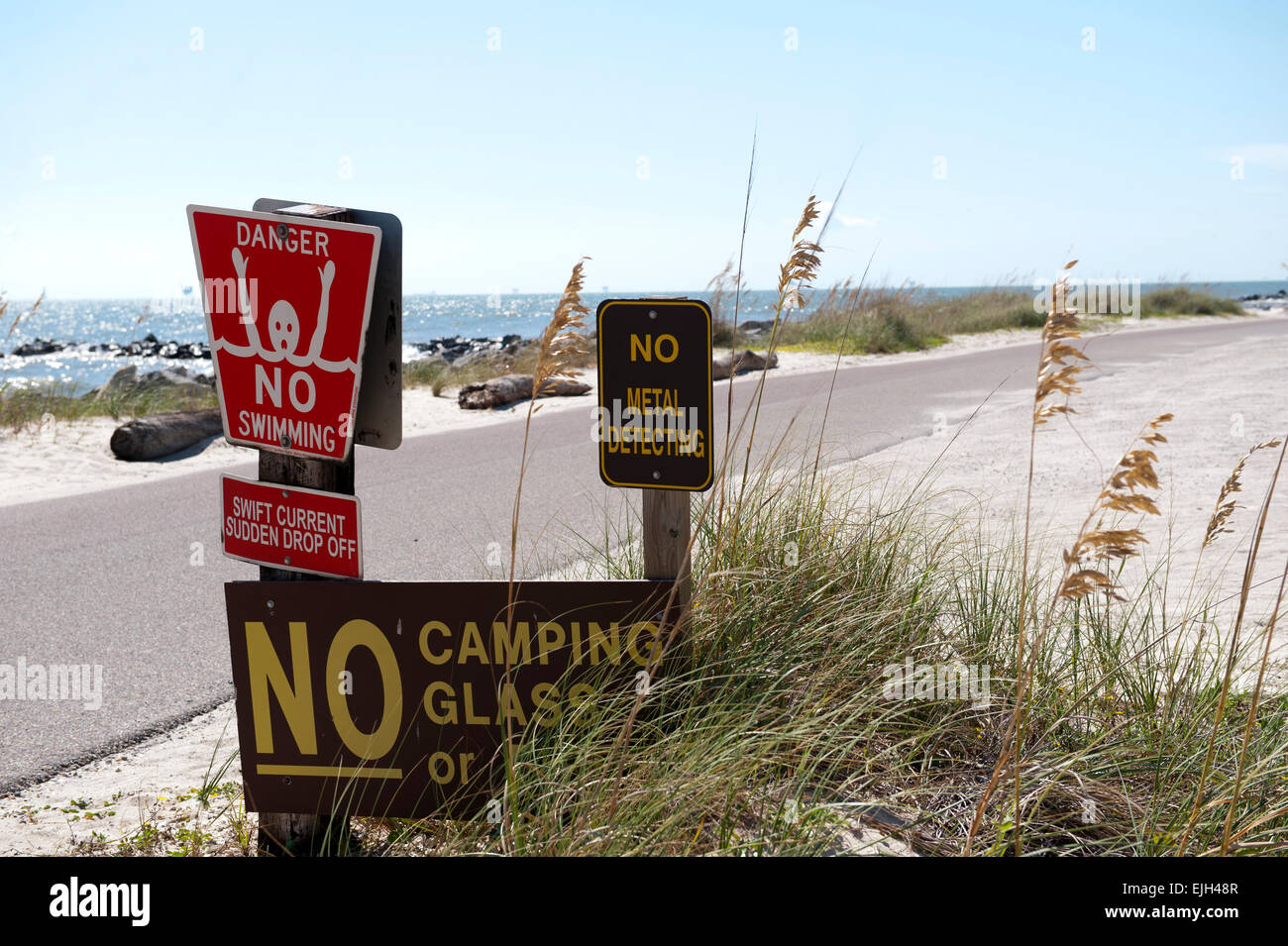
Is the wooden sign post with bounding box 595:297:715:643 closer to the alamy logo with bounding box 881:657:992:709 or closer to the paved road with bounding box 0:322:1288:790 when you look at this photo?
the alamy logo with bounding box 881:657:992:709

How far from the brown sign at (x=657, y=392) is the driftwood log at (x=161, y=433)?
30.9 feet

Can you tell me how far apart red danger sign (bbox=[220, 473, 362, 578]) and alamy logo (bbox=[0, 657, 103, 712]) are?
7.09ft

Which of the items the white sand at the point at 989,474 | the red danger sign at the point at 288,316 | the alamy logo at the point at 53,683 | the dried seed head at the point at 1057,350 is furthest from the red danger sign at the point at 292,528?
the alamy logo at the point at 53,683

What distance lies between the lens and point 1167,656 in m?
3.05

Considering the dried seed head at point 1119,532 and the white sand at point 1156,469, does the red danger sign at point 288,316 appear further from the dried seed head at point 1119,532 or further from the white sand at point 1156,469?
the white sand at point 1156,469

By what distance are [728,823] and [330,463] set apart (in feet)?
4.62

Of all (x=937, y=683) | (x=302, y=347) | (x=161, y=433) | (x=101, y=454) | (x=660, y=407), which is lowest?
(x=101, y=454)

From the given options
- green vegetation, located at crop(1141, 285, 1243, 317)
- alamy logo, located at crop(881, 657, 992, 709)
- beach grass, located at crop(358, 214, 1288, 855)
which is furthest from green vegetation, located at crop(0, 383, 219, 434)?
green vegetation, located at crop(1141, 285, 1243, 317)

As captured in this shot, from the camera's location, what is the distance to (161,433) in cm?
1077

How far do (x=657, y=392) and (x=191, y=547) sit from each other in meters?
5.24

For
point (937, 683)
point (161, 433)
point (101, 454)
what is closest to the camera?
point (937, 683)

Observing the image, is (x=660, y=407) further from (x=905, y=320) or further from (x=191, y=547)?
(x=905, y=320)

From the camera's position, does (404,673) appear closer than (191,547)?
Yes

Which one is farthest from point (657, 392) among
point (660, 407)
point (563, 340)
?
point (563, 340)
